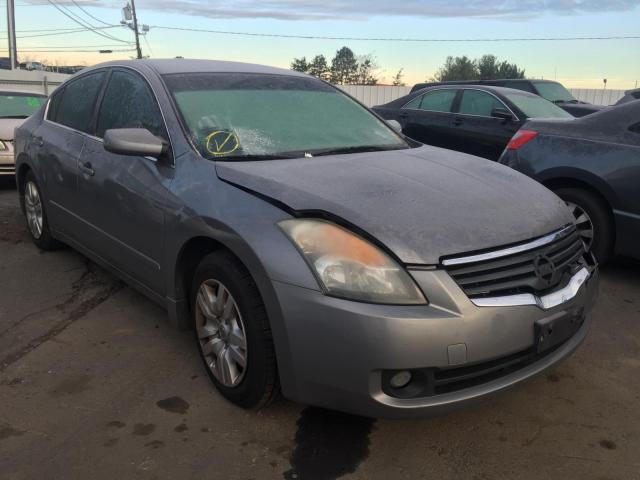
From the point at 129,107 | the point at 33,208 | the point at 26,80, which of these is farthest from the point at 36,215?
the point at 26,80

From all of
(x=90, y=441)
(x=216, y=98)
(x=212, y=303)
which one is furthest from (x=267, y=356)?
(x=216, y=98)

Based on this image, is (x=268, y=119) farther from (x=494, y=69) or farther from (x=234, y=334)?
(x=494, y=69)

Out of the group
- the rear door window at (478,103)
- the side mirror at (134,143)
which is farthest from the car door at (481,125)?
the side mirror at (134,143)

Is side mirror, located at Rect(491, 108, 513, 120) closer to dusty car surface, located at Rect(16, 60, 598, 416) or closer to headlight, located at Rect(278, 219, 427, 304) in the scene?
dusty car surface, located at Rect(16, 60, 598, 416)

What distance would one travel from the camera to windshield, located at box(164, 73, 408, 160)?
10.1ft

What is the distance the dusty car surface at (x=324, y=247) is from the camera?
2.20 metres

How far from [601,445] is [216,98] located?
8.41 feet

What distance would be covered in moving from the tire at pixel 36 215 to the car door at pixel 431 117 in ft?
18.7

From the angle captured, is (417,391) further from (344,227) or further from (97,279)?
(97,279)

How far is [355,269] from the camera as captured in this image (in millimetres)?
2227

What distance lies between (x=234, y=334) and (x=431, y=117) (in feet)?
22.9

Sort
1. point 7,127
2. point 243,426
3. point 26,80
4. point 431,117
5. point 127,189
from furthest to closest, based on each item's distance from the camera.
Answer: point 26,80, point 431,117, point 7,127, point 127,189, point 243,426

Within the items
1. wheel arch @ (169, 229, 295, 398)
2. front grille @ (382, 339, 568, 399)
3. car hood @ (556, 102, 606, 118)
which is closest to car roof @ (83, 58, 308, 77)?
wheel arch @ (169, 229, 295, 398)

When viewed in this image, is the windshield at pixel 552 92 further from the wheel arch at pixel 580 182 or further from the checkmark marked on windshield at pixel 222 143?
the checkmark marked on windshield at pixel 222 143
